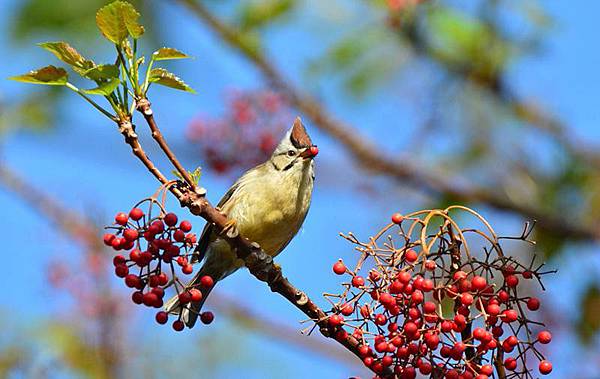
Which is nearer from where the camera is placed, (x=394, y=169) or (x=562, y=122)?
(x=394, y=169)

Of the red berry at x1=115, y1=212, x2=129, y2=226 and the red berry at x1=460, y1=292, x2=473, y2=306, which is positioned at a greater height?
the red berry at x1=460, y1=292, x2=473, y2=306

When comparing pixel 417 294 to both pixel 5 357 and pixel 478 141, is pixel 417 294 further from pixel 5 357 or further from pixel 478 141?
pixel 478 141

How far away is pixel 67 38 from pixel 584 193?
306cm

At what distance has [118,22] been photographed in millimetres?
2514

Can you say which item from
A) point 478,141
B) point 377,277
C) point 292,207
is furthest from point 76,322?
point 377,277

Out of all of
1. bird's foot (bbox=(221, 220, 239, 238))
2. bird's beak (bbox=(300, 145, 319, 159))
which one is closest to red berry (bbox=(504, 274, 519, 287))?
bird's foot (bbox=(221, 220, 239, 238))

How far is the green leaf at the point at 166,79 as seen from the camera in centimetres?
256

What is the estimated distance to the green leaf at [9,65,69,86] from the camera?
2.55 metres

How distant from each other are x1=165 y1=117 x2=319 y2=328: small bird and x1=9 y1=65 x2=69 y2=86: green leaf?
1644 mm

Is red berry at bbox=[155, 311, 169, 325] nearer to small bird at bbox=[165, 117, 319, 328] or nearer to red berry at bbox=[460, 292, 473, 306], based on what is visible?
red berry at bbox=[460, 292, 473, 306]

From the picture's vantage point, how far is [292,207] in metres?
4.42

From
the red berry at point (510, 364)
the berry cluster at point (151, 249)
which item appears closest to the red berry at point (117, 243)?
the berry cluster at point (151, 249)

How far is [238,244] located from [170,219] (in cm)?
29

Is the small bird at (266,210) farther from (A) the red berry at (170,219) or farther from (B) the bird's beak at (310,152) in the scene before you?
(A) the red berry at (170,219)
